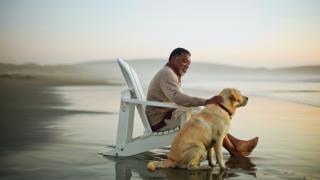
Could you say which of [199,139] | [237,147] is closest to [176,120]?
[199,139]

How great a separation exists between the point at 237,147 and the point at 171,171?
1.18 metres

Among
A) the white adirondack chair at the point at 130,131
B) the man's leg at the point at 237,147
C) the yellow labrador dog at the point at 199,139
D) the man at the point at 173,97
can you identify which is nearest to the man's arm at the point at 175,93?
the man at the point at 173,97

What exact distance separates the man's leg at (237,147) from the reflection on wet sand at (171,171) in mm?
205

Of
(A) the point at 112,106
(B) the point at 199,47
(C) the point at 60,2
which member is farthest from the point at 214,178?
(B) the point at 199,47

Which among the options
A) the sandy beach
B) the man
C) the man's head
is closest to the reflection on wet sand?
the sandy beach

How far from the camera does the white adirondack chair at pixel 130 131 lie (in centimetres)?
573

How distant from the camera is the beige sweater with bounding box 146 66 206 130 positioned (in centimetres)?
541

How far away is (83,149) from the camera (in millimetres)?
6371

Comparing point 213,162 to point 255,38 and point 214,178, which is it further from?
point 255,38

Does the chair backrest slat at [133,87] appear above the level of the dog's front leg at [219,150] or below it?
above

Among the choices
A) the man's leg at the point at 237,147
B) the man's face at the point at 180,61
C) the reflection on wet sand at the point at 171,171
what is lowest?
the reflection on wet sand at the point at 171,171

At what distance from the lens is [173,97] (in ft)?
18.1

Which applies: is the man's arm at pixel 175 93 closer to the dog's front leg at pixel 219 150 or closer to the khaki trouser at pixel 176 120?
the khaki trouser at pixel 176 120

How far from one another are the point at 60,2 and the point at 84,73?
20.0 feet
